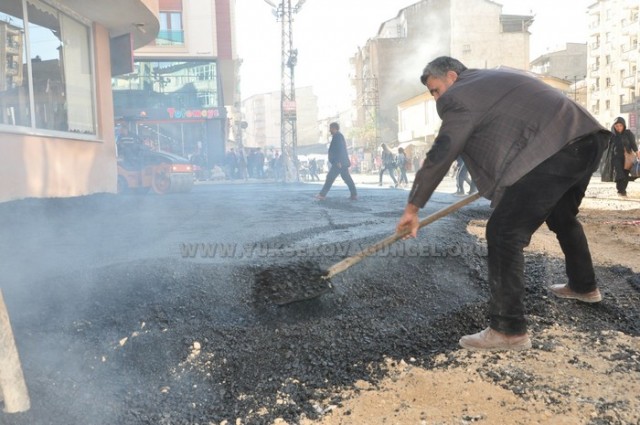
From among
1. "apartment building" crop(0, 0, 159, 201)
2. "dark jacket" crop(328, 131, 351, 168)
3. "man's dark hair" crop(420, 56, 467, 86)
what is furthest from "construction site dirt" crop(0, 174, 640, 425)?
"dark jacket" crop(328, 131, 351, 168)

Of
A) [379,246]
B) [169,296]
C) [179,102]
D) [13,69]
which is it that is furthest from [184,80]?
[379,246]

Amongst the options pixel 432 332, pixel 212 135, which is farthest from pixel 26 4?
pixel 212 135

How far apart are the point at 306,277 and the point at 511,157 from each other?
151cm

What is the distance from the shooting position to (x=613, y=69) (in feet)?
167

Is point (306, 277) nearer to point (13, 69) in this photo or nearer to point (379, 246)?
point (379, 246)

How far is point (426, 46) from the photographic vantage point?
2029 inches

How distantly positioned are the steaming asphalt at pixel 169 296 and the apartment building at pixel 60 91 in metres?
0.92

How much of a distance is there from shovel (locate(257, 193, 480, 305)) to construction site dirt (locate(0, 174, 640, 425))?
0.07 metres

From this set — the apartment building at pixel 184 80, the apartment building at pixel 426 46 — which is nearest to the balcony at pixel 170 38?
the apartment building at pixel 184 80

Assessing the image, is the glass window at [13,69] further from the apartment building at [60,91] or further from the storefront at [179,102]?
the storefront at [179,102]

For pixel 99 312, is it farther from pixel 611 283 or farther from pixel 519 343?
pixel 611 283

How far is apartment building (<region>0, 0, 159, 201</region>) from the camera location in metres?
6.30

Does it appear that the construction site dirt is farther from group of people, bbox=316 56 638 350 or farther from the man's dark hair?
the man's dark hair

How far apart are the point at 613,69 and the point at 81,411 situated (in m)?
59.6
